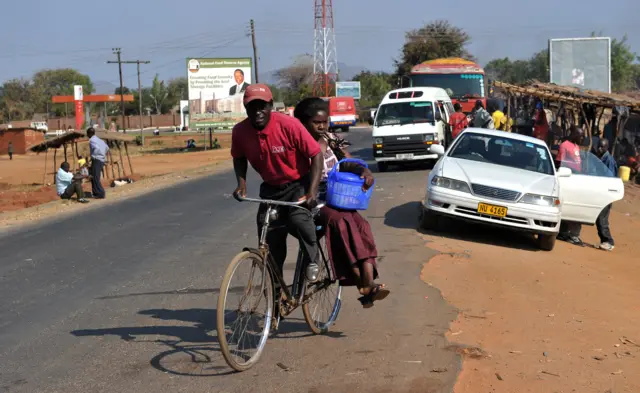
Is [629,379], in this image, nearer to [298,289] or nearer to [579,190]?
[298,289]

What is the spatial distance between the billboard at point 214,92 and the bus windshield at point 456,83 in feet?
68.4

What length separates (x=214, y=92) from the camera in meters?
51.2

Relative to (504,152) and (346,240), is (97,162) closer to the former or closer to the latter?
(504,152)

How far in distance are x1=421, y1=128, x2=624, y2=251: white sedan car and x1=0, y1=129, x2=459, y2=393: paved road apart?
994mm

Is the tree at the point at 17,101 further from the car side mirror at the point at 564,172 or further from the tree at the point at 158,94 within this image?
the car side mirror at the point at 564,172

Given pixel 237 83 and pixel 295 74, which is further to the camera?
pixel 295 74

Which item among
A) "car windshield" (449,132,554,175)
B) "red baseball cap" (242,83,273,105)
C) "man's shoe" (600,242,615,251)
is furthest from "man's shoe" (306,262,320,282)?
"man's shoe" (600,242,615,251)

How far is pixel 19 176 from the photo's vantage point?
3900 centimetres

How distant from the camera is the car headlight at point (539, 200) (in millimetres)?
11648

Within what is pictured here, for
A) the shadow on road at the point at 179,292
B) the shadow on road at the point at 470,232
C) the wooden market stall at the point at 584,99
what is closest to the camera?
the shadow on road at the point at 179,292

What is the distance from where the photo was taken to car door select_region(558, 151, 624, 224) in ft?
42.1

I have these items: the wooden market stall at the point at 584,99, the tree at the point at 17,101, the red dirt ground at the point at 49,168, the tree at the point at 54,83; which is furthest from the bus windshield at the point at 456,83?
the tree at the point at 54,83

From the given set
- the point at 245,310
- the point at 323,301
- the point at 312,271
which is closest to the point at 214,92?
the point at 323,301

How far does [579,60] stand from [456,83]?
16.1 ft
